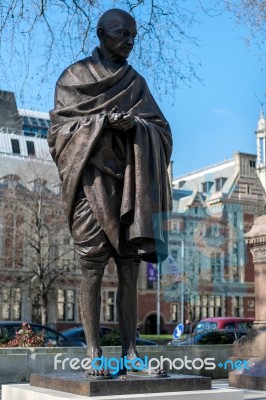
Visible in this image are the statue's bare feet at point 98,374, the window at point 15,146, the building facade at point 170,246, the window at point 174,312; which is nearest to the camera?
the statue's bare feet at point 98,374

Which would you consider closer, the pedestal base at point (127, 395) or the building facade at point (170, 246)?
the pedestal base at point (127, 395)

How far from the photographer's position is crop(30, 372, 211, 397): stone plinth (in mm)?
4234

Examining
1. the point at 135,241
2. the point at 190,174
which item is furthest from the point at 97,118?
the point at 190,174

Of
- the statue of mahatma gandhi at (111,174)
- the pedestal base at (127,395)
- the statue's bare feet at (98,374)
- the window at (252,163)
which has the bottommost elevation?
the pedestal base at (127,395)

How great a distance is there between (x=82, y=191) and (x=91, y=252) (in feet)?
1.50

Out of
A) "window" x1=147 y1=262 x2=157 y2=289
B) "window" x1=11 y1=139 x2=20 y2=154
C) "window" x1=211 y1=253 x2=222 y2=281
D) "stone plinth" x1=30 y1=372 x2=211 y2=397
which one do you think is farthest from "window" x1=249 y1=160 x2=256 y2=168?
"stone plinth" x1=30 y1=372 x2=211 y2=397

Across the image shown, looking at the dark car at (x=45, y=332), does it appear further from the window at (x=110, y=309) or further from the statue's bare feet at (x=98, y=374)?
the window at (x=110, y=309)

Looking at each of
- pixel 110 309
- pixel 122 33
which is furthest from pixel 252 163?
pixel 122 33

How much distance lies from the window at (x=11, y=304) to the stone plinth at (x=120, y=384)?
1745 inches

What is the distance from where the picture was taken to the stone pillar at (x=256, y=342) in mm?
9219

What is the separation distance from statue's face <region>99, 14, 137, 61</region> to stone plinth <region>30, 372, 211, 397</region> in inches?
96.7

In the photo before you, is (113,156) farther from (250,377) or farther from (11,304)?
(11,304)

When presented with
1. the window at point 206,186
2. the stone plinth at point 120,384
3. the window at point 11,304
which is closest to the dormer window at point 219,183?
the window at point 206,186

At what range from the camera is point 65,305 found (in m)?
58.6
